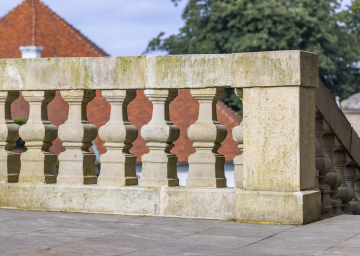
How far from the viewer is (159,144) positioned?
7.14m

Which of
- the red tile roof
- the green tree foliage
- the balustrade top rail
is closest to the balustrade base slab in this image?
the balustrade top rail

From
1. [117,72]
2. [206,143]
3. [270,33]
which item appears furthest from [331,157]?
[270,33]

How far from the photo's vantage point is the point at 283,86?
6.62 metres

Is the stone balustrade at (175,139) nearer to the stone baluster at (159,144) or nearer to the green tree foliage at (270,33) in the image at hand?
the stone baluster at (159,144)

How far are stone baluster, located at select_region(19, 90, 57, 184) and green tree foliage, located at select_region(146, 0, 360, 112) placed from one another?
37689mm

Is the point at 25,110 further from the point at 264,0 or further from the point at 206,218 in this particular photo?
the point at 206,218

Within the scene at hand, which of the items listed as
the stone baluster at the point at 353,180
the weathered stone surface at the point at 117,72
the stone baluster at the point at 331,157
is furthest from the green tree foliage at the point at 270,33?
the weathered stone surface at the point at 117,72

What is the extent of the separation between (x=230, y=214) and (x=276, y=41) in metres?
40.1

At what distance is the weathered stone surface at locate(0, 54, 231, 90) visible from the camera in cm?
698

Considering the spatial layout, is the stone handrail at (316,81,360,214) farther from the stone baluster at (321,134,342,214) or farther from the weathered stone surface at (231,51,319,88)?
the weathered stone surface at (231,51,319,88)

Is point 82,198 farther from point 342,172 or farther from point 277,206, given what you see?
point 342,172

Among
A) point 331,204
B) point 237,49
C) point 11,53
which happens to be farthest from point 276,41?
point 331,204

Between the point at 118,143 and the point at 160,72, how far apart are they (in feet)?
2.33

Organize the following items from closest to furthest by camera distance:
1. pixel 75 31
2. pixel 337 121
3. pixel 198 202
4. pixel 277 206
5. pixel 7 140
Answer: pixel 277 206, pixel 198 202, pixel 7 140, pixel 337 121, pixel 75 31
